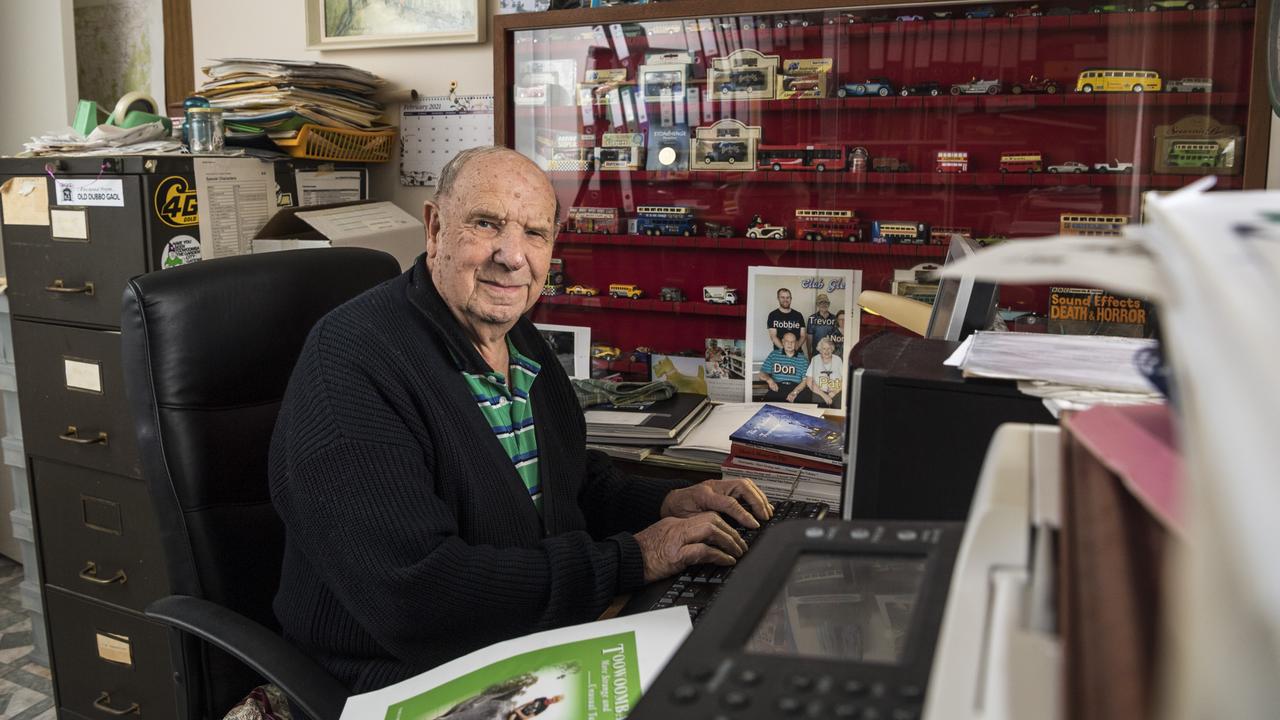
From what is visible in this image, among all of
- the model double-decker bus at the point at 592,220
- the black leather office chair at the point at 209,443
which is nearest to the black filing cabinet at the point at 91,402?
the model double-decker bus at the point at 592,220

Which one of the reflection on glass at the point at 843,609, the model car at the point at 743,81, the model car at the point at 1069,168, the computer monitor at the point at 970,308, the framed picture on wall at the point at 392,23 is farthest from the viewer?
the framed picture on wall at the point at 392,23

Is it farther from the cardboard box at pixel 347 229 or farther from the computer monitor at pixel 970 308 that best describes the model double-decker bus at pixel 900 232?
the cardboard box at pixel 347 229

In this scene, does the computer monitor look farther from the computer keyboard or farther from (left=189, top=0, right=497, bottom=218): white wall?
(left=189, top=0, right=497, bottom=218): white wall

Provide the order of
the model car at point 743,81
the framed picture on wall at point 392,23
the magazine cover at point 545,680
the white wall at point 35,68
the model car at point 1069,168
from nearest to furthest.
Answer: the magazine cover at point 545,680, the model car at point 1069,168, the model car at point 743,81, the framed picture on wall at point 392,23, the white wall at point 35,68

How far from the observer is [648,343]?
80.8 inches

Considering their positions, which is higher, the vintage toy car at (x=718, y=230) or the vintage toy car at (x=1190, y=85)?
the vintage toy car at (x=1190, y=85)

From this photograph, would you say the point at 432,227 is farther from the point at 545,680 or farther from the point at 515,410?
the point at 545,680

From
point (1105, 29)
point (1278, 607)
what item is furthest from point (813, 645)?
point (1105, 29)

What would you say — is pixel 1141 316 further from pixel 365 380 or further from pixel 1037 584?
pixel 1037 584

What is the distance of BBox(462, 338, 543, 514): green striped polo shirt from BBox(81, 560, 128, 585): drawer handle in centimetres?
122

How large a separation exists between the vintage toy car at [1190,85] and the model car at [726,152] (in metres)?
0.74

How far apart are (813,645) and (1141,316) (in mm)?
1371

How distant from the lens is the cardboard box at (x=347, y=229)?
2094 millimetres

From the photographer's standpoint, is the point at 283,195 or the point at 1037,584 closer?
the point at 1037,584
